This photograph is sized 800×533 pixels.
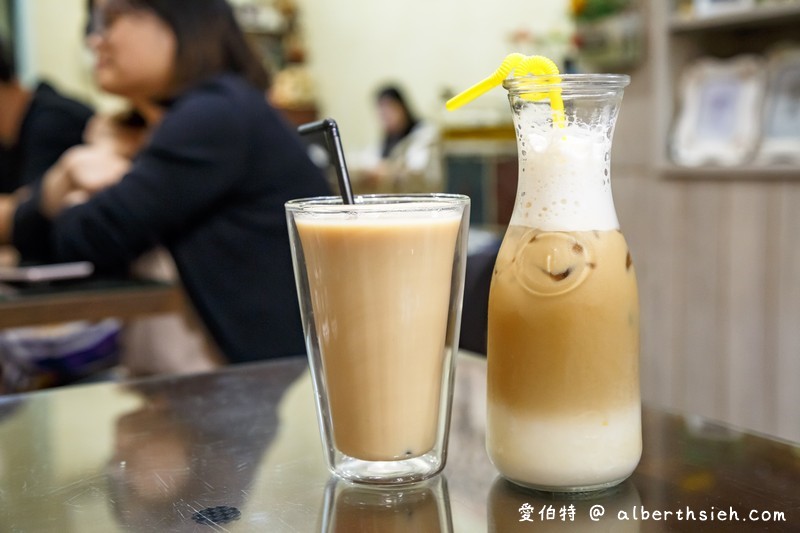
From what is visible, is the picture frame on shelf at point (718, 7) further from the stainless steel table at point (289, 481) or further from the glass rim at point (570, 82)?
the glass rim at point (570, 82)

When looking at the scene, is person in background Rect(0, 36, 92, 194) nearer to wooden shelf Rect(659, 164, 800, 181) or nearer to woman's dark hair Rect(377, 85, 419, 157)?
wooden shelf Rect(659, 164, 800, 181)

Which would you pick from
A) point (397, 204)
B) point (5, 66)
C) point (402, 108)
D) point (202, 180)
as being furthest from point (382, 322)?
point (402, 108)

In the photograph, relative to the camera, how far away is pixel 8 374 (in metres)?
2.12

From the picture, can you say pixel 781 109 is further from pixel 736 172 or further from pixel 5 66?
pixel 5 66

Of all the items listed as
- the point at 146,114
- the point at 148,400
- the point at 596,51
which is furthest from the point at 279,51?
the point at 148,400

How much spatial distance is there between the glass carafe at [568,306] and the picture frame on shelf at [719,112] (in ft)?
7.02

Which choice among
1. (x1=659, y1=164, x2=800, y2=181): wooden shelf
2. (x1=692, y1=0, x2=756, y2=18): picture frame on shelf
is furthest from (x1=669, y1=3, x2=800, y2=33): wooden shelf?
(x1=659, y1=164, x2=800, y2=181): wooden shelf

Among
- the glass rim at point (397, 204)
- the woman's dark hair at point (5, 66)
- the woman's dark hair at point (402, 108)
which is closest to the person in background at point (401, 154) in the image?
the woman's dark hair at point (402, 108)

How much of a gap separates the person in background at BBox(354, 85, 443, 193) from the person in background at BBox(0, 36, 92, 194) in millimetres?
1651

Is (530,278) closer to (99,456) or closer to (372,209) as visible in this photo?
(372,209)

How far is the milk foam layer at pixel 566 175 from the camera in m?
0.60

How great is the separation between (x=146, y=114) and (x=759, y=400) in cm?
180

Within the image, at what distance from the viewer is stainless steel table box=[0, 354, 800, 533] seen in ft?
1.88

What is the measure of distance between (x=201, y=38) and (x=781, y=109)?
5.33 feet
